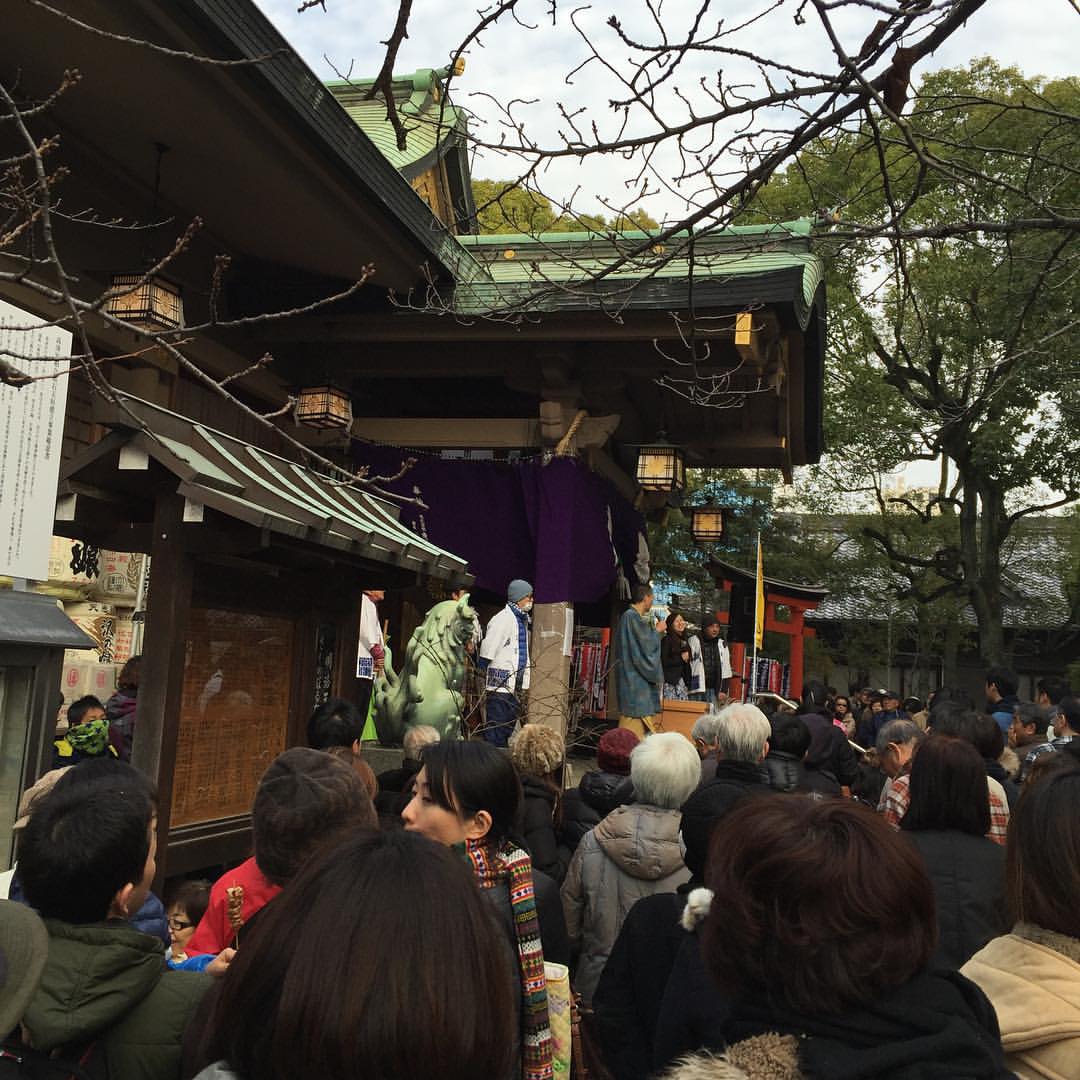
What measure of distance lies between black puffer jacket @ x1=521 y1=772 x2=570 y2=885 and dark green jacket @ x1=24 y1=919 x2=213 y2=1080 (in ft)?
7.05

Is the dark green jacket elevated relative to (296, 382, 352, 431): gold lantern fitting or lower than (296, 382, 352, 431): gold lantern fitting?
lower

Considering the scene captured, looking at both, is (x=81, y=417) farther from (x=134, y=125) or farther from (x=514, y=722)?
(x=514, y=722)

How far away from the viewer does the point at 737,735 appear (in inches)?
166

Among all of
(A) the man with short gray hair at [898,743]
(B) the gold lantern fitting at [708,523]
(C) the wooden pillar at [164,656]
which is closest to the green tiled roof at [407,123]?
(B) the gold lantern fitting at [708,523]

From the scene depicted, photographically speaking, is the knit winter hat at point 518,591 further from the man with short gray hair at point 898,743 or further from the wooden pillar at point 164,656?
the wooden pillar at point 164,656

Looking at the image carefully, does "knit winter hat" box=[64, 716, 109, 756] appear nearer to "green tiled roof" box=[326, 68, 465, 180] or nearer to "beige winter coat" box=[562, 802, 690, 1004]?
"beige winter coat" box=[562, 802, 690, 1004]

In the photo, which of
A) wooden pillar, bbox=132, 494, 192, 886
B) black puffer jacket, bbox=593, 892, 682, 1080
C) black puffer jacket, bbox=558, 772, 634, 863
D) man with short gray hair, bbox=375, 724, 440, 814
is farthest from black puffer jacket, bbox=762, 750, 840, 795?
wooden pillar, bbox=132, 494, 192, 886

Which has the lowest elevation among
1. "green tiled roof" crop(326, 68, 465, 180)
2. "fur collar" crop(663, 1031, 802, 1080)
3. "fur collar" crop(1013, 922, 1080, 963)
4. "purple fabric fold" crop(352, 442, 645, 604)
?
"fur collar" crop(663, 1031, 802, 1080)

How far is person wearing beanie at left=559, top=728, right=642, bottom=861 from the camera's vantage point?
4500 millimetres

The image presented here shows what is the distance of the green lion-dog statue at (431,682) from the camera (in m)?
6.91

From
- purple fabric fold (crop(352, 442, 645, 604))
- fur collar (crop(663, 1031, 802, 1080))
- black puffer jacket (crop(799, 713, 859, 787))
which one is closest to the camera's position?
fur collar (crop(663, 1031, 802, 1080))

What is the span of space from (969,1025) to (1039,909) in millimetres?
696

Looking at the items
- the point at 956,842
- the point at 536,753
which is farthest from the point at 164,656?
the point at 956,842

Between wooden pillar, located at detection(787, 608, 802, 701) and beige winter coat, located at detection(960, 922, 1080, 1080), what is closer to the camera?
beige winter coat, located at detection(960, 922, 1080, 1080)
